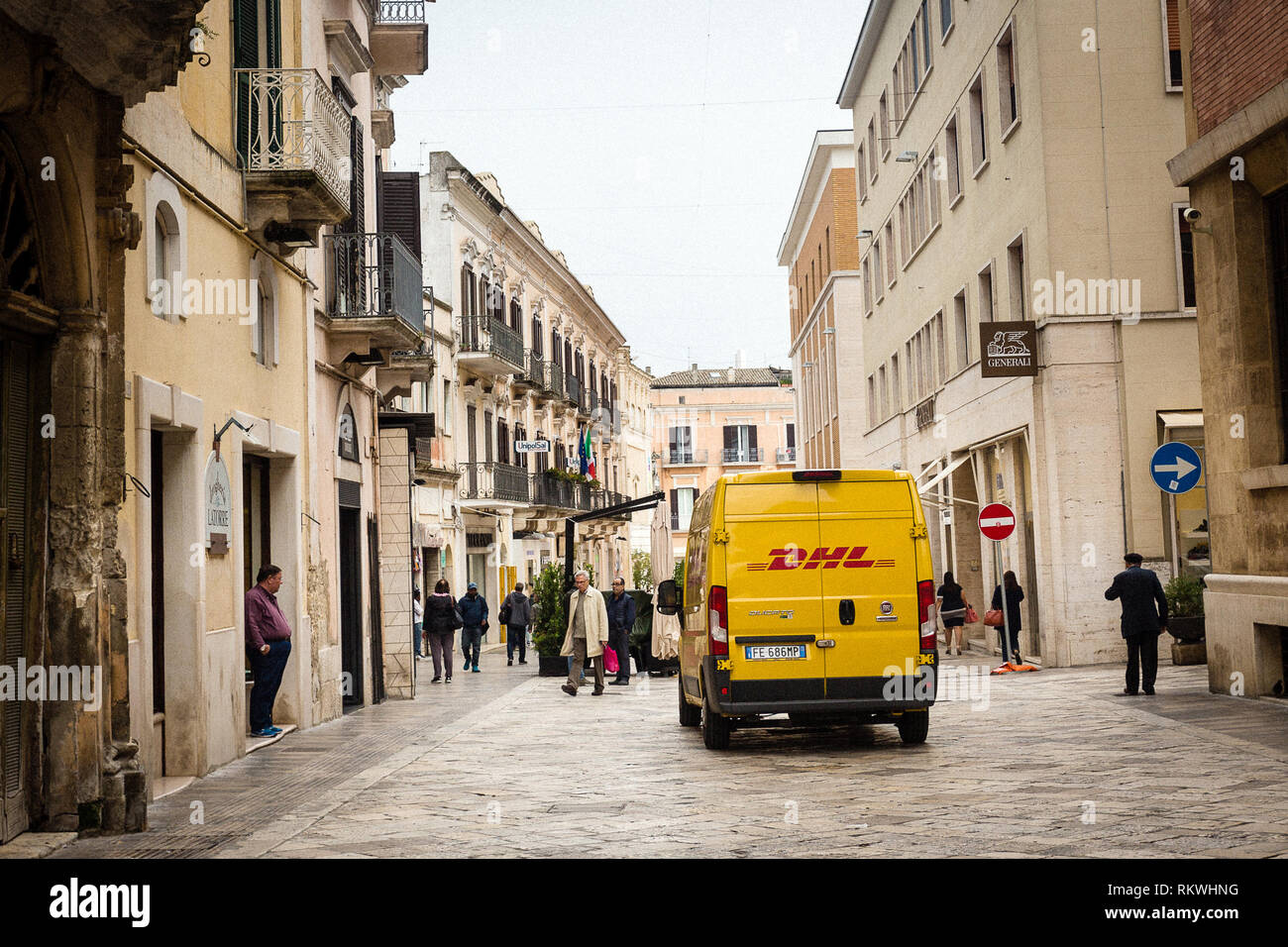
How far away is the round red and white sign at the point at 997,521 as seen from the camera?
22.0m

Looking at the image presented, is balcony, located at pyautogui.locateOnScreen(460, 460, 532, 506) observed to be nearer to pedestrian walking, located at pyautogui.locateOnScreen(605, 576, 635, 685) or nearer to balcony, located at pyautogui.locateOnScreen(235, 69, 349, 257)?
pedestrian walking, located at pyautogui.locateOnScreen(605, 576, 635, 685)

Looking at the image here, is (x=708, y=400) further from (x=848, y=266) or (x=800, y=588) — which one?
(x=800, y=588)

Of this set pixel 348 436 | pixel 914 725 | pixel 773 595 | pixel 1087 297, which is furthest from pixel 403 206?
pixel 914 725

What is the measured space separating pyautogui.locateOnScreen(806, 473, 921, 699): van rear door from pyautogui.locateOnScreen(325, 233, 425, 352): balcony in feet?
25.1

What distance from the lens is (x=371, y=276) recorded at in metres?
20.8

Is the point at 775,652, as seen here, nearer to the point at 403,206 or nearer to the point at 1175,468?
the point at 1175,468

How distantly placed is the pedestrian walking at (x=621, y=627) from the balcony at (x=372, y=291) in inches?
281

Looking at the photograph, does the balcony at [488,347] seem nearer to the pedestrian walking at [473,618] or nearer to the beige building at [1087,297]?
the pedestrian walking at [473,618]

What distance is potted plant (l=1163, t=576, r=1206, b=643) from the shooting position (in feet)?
67.2

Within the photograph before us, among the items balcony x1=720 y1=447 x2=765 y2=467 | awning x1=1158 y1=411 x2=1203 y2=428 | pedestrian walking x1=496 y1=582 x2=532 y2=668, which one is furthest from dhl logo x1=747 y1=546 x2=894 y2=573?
balcony x1=720 y1=447 x2=765 y2=467

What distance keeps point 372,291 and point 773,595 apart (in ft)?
31.0

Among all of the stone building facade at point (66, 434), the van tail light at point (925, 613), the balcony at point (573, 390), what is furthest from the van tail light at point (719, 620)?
the balcony at point (573, 390)

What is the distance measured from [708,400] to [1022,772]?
3219 inches

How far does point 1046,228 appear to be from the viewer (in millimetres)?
23391
